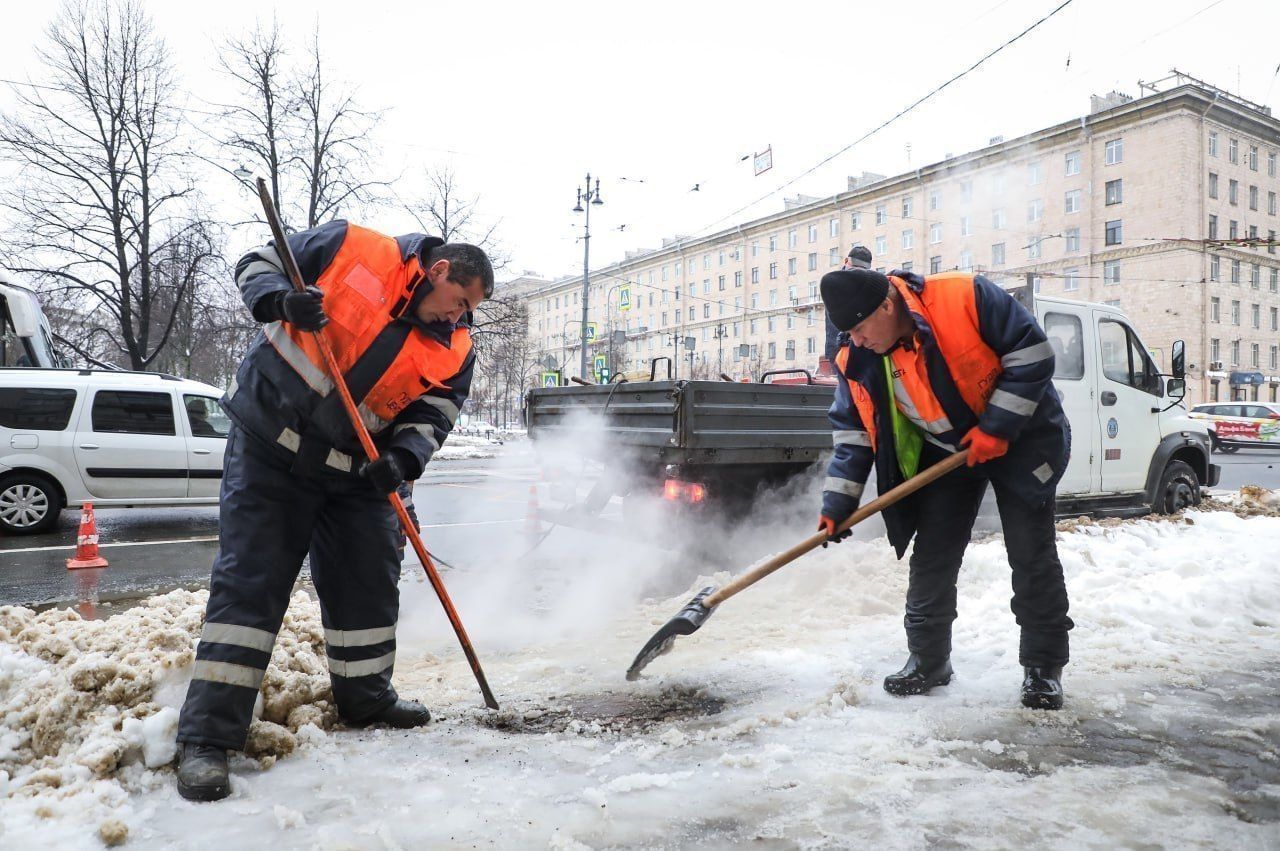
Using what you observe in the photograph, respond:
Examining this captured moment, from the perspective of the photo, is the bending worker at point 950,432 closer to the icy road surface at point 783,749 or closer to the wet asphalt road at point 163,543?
the icy road surface at point 783,749

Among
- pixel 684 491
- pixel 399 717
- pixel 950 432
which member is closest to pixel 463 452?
pixel 684 491

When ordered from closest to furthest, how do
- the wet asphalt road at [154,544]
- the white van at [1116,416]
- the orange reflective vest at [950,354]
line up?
the orange reflective vest at [950,354] < the wet asphalt road at [154,544] < the white van at [1116,416]

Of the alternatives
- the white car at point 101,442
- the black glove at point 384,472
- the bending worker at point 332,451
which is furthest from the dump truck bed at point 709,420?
the white car at point 101,442

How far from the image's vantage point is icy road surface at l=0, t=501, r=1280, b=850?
209 cm


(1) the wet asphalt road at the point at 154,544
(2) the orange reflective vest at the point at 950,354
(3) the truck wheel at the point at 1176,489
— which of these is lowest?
(1) the wet asphalt road at the point at 154,544

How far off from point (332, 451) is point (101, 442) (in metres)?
7.45

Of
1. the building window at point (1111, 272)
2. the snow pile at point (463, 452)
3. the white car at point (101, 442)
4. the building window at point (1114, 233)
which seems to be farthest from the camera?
the building window at point (1111, 272)

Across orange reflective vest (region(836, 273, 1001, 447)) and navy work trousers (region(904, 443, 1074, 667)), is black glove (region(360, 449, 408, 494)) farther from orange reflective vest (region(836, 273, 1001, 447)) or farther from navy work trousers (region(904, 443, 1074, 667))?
navy work trousers (region(904, 443, 1074, 667))

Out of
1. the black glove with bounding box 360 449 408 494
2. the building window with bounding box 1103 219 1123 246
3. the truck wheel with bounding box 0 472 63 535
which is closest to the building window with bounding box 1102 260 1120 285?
the building window with bounding box 1103 219 1123 246

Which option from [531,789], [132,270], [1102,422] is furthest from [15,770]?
[132,270]

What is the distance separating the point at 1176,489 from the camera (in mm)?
7559

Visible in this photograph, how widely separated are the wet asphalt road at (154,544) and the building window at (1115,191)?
2184 cm

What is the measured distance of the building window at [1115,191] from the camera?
80.7 ft

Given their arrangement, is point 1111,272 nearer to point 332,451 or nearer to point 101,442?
point 101,442
